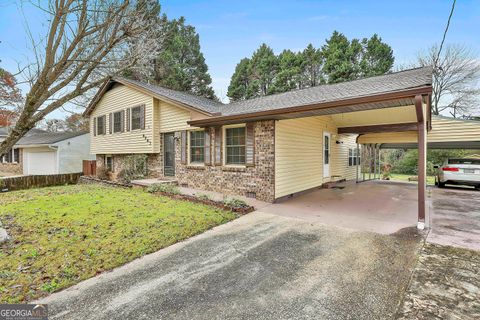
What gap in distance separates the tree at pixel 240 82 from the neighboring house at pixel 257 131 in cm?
1556

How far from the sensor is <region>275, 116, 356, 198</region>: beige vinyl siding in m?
7.39

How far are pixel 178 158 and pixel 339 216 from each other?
273 inches

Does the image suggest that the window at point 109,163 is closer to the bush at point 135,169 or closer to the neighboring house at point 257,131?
the neighboring house at point 257,131

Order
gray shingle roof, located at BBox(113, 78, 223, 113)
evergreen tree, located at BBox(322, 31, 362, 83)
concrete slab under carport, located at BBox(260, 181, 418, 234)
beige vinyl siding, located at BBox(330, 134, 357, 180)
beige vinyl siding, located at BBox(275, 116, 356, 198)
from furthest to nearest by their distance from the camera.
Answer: evergreen tree, located at BBox(322, 31, 362, 83) < beige vinyl siding, located at BBox(330, 134, 357, 180) < gray shingle roof, located at BBox(113, 78, 223, 113) < beige vinyl siding, located at BBox(275, 116, 356, 198) < concrete slab under carport, located at BBox(260, 181, 418, 234)

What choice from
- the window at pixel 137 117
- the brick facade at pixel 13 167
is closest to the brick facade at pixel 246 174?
the window at pixel 137 117

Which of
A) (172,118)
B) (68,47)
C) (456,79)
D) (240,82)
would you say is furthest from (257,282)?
(456,79)

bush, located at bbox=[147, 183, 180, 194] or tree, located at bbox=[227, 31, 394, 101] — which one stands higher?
tree, located at bbox=[227, 31, 394, 101]

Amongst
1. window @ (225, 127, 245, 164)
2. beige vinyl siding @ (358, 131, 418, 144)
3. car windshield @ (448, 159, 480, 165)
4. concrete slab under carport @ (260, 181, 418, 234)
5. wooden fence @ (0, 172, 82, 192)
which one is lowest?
concrete slab under carport @ (260, 181, 418, 234)

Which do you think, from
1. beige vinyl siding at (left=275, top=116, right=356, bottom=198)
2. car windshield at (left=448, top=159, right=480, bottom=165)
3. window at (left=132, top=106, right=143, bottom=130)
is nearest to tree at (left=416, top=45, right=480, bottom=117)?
car windshield at (left=448, top=159, right=480, bottom=165)

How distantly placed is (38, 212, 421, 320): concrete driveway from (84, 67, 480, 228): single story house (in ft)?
8.22

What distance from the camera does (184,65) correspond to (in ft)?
77.9

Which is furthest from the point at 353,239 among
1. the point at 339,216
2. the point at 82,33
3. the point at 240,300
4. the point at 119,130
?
the point at 119,130

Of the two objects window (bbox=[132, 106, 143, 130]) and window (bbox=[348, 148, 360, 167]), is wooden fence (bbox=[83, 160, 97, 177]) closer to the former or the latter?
window (bbox=[132, 106, 143, 130])

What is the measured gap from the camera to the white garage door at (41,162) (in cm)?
1761
